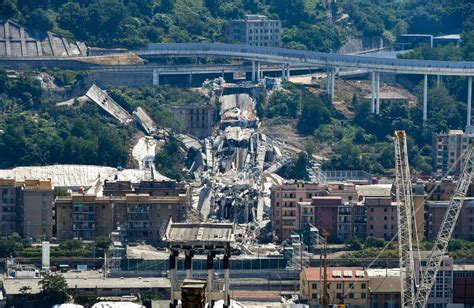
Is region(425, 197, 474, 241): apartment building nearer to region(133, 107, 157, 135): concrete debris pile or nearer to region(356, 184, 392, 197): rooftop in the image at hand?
region(356, 184, 392, 197): rooftop

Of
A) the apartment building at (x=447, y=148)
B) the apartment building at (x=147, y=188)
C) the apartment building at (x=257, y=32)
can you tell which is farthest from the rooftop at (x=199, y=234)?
the apartment building at (x=257, y=32)

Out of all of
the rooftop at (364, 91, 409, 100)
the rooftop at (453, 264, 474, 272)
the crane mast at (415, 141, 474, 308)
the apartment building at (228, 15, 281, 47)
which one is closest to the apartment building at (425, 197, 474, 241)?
the rooftop at (453, 264, 474, 272)

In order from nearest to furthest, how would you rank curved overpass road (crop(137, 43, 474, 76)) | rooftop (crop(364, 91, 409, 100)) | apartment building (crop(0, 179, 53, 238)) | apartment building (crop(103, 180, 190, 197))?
1. apartment building (crop(0, 179, 53, 238))
2. apartment building (crop(103, 180, 190, 197))
3. curved overpass road (crop(137, 43, 474, 76))
4. rooftop (crop(364, 91, 409, 100))

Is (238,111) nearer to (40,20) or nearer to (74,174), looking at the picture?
(40,20)

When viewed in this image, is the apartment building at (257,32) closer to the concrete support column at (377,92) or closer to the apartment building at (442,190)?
the concrete support column at (377,92)

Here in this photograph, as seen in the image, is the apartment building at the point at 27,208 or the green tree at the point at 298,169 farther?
the green tree at the point at 298,169

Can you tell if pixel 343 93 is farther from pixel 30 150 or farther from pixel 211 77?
pixel 30 150
